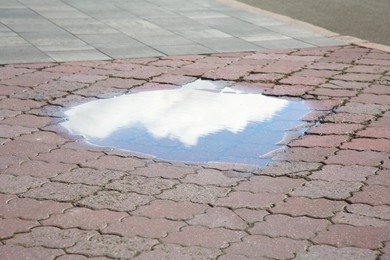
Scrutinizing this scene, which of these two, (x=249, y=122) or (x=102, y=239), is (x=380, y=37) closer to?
(x=249, y=122)

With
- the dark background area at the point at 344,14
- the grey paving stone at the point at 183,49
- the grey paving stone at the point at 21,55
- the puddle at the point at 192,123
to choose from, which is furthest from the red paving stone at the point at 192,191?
the dark background area at the point at 344,14

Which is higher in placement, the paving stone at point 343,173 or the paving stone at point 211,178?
the paving stone at point 343,173

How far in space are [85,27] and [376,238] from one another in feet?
20.9

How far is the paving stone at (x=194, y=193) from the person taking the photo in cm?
495

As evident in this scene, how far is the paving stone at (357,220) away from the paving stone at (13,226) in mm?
1556

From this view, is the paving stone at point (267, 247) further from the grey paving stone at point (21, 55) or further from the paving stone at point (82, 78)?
the grey paving stone at point (21, 55)

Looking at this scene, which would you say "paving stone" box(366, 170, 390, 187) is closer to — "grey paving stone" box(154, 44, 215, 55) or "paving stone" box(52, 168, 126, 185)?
"paving stone" box(52, 168, 126, 185)

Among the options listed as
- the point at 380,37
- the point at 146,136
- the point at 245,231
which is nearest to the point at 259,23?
the point at 380,37

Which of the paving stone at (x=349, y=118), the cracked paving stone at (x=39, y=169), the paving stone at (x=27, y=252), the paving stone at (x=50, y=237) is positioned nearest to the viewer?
the paving stone at (x=27, y=252)

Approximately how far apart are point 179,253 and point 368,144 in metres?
2.19

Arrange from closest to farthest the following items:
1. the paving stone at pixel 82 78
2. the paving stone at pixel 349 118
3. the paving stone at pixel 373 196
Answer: the paving stone at pixel 373 196, the paving stone at pixel 349 118, the paving stone at pixel 82 78

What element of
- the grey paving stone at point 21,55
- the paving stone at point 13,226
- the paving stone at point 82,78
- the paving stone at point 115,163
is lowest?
the grey paving stone at point 21,55

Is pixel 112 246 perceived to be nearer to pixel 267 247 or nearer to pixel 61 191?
pixel 267 247

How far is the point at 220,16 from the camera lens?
1117 centimetres
